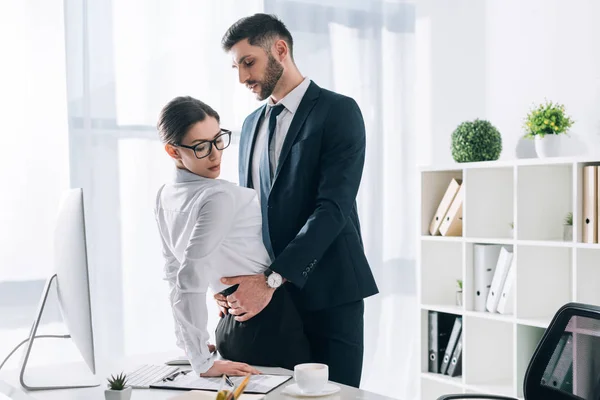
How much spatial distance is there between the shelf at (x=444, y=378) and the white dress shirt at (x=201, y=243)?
1895mm

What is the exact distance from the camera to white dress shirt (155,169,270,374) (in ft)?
5.68

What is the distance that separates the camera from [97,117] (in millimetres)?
3318

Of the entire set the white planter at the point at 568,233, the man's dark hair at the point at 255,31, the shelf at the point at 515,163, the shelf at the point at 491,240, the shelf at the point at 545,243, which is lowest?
the shelf at the point at 491,240

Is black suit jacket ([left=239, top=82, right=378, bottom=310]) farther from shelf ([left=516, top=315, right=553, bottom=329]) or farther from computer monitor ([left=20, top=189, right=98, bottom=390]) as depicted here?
shelf ([left=516, top=315, right=553, bottom=329])

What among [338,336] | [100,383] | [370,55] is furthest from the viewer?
[370,55]

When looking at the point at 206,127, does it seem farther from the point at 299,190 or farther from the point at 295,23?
the point at 295,23

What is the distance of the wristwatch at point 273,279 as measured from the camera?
1906mm

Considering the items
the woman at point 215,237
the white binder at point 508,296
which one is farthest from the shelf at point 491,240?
the woman at point 215,237

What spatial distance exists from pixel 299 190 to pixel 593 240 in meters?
1.42

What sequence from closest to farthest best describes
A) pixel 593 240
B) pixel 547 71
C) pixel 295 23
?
pixel 593 240
pixel 547 71
pixel 295 23

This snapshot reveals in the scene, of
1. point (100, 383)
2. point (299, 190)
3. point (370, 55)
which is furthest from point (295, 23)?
point (100, 383)

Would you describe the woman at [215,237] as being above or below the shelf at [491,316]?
above

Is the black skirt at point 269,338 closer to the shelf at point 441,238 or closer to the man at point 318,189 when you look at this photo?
the man at point 318,189

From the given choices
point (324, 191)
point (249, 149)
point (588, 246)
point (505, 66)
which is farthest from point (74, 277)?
point (505, 66)
